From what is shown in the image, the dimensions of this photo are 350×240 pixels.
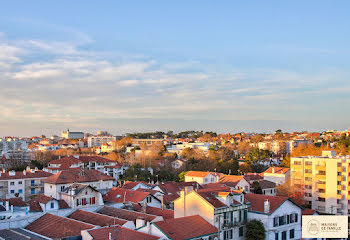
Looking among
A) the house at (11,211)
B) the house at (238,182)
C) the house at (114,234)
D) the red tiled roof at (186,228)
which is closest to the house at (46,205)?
the house at (11,211)

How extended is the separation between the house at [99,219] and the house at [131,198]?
16.9ft

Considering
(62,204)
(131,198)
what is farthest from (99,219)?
(131,198)

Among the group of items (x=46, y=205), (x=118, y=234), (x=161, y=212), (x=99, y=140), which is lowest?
(x=161, y=212)

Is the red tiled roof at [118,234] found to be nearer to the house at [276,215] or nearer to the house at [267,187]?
the house at [276,215]

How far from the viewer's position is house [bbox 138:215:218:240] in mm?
22862

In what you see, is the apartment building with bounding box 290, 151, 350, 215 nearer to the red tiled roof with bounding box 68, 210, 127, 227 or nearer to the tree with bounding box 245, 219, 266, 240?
the tree with bounding box 245, 219, 266, 240

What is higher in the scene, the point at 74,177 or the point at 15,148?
the point at 74,177

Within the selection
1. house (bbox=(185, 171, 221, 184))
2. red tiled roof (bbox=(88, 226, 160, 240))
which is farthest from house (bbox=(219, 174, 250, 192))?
red tiled roof (bbox=(88, 226, 160, 240))

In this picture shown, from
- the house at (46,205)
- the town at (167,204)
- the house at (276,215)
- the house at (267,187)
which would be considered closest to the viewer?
the town at (167,204)

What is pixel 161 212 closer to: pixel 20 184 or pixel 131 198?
pixel 131 198

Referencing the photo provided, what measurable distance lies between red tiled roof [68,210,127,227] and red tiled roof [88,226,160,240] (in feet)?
8.60

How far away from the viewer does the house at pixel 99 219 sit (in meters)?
26.2

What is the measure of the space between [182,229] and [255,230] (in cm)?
627

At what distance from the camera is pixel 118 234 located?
22594mm
